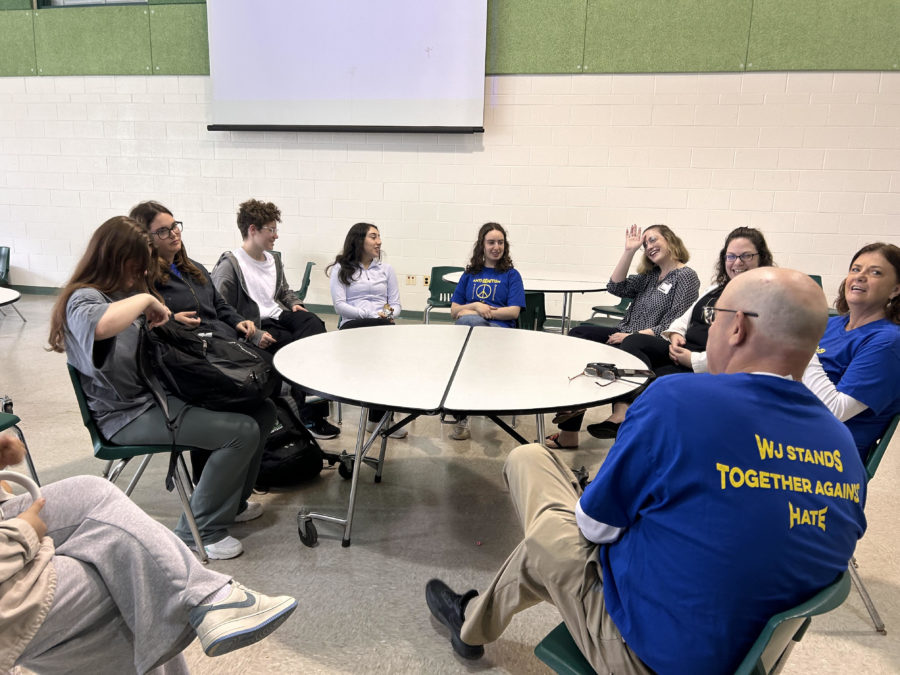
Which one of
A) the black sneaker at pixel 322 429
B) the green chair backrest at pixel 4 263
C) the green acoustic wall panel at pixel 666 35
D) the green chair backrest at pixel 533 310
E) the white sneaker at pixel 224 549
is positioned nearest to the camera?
the white sneaker at pixel 224 549

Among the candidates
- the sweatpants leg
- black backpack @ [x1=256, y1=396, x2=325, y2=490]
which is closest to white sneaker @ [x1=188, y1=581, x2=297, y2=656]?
the sweatpants leg

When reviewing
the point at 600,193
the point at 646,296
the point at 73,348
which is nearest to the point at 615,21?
the point at 600,193

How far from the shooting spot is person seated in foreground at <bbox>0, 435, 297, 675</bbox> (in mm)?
1146

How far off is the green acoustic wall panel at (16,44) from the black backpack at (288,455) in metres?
6.05

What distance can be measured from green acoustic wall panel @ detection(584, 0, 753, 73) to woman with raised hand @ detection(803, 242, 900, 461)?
3.64m

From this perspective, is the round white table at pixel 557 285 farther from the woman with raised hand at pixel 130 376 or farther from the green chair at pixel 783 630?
the green chair at pixel 783 630

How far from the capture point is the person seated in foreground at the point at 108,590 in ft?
3.76

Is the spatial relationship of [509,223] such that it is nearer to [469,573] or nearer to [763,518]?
[469,573]

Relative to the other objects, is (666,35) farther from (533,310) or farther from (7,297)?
(7,297)

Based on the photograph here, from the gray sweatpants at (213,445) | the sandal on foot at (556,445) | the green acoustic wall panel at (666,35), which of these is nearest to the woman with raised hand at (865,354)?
the sandal on foot at (556,445)

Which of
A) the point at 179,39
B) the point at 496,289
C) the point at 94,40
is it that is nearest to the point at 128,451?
the point at 496,289

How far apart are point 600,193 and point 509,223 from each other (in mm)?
872

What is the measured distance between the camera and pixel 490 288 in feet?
12.2

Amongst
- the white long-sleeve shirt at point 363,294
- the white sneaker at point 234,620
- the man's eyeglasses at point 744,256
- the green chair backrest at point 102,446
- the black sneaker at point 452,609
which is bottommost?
the black sneaker at point 452,609
